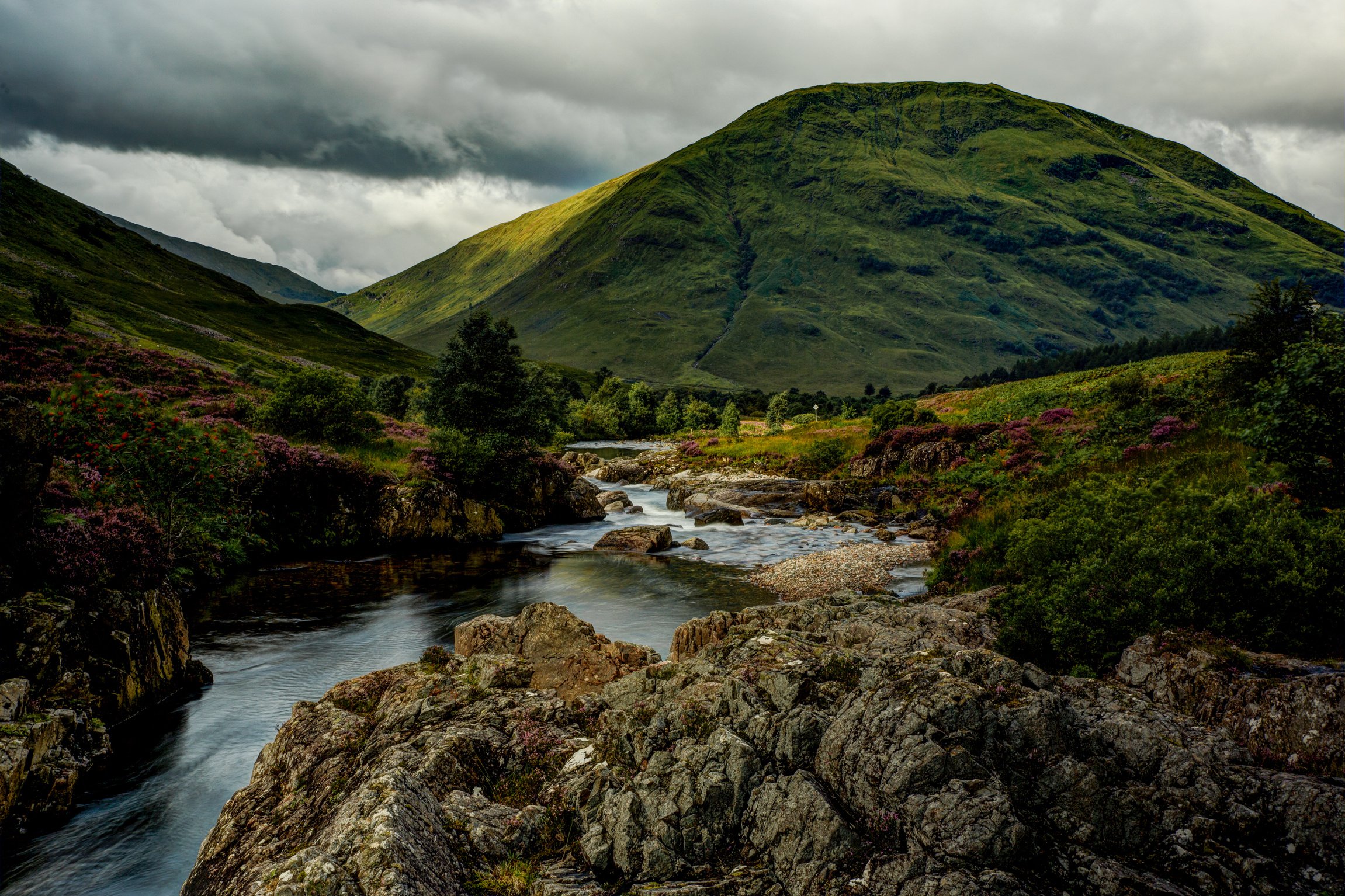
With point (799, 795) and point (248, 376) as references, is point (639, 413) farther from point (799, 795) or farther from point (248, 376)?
point (799, 795)

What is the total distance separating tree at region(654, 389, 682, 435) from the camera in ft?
431

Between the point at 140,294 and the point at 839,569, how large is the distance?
153 meters

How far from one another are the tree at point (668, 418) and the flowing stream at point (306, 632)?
87.9 meters

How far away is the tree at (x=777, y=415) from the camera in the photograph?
9541 centimetres

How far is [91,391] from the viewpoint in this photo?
18516 mm

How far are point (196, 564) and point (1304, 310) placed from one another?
1715 inches

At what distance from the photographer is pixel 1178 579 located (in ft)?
33.0

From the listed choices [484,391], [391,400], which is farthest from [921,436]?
[391,400]

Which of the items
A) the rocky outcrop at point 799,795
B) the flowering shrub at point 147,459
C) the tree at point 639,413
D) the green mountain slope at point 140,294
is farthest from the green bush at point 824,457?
the tree at point 639,413

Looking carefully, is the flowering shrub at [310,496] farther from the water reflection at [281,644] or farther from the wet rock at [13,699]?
the wet rock at [13,699]

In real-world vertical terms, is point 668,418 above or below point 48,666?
above

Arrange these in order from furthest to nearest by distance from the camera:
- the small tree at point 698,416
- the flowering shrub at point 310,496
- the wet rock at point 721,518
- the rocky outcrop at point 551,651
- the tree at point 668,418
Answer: the tree at point 668,418 → the small tree at point 698,416 → the wet rock at point 721,518 → the flowering shrub at point 310,496 → the rocky outcrop at point 551,651

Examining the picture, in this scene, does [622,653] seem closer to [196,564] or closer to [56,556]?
[56,556]

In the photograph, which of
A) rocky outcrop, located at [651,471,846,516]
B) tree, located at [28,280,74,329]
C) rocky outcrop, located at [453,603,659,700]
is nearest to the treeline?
rocky outcrop, located at [651,471,846,516]
